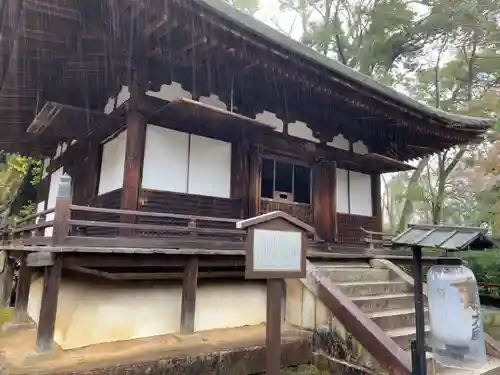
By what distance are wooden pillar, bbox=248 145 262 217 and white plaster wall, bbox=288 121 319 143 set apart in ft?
3.02

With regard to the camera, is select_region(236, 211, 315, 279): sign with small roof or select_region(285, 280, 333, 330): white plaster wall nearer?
select_region(236, 211, 315, 279): sign with small roof

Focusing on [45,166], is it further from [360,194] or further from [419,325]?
[419,325]

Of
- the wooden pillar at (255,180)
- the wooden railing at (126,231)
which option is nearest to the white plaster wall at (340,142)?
the wooden pillar at (255,180)

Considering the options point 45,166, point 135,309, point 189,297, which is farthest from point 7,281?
point 189,297

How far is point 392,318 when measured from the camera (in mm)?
5211

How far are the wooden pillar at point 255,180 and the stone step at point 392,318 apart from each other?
2719mm

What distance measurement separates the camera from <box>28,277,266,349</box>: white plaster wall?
4824mm

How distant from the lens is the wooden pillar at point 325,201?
26.5 ft

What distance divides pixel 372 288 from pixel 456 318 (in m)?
3.34

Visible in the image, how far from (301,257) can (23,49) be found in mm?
4874

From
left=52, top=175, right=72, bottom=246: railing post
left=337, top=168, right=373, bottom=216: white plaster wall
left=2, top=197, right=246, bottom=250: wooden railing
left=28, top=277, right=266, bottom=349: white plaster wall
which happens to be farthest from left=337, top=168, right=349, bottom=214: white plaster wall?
left=52, top=175, right=72, bottom=246: railing post

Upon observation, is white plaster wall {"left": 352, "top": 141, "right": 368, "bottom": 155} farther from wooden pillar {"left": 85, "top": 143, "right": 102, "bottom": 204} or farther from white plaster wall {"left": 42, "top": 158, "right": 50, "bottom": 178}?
white plaster wall {"left": 42, "top": 158, "right": 50, "bottom": 178}

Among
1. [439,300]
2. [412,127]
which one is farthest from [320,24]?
[439,300]

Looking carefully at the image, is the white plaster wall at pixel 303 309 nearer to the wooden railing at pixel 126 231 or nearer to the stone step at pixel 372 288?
the stone step at pixel 372 288
